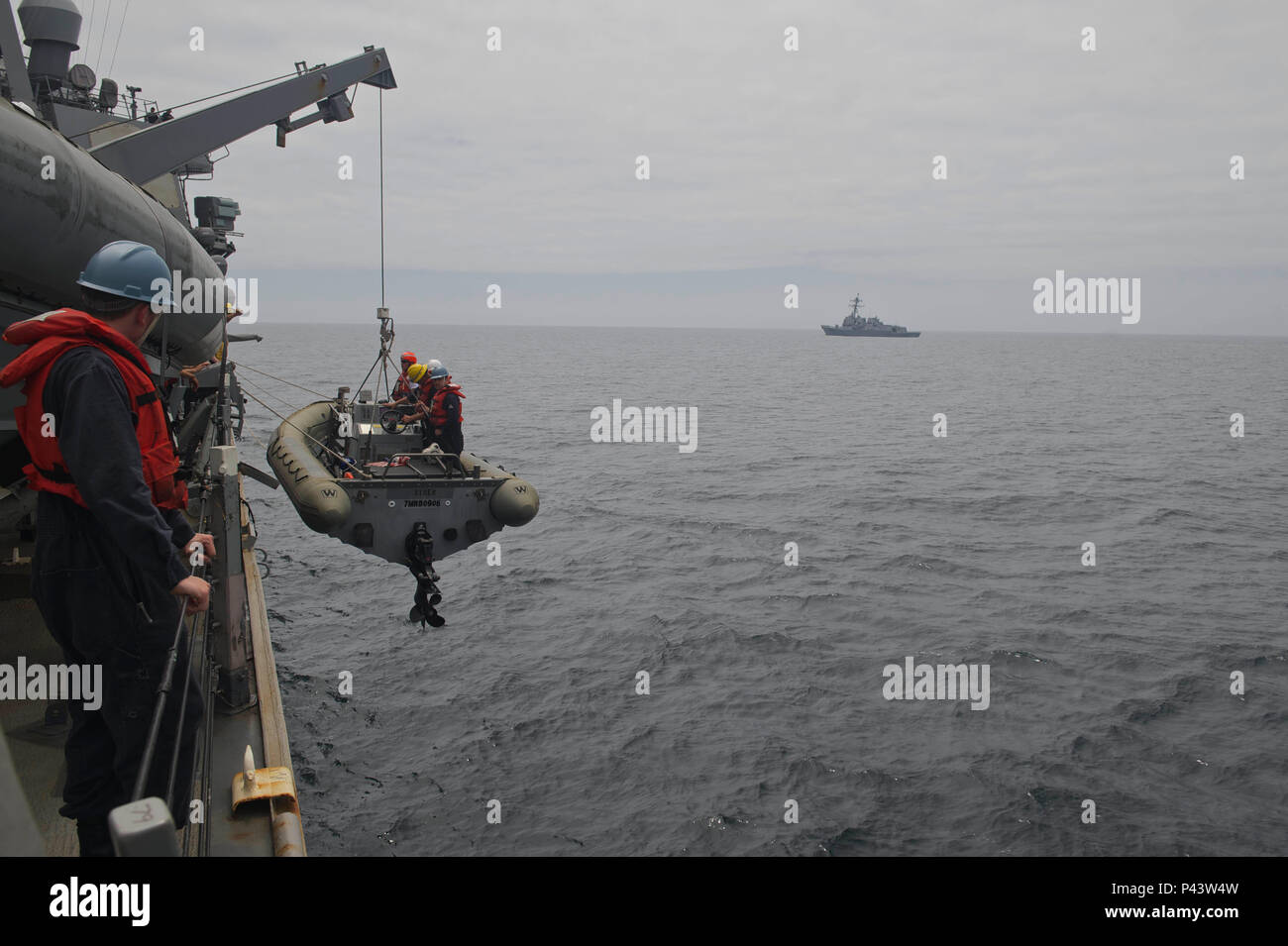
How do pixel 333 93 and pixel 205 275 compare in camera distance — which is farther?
pixel 333 93

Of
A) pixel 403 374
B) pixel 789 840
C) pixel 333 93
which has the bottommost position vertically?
A: pixel 789 840

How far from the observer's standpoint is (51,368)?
2.76 meters

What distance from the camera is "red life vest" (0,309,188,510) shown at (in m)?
2.76

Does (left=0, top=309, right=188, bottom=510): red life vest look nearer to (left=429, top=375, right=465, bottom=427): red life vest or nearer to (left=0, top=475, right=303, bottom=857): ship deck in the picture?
(left=0, top=475, right=303, bottom=857): ship deck

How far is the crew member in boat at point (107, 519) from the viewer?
269 centimetres

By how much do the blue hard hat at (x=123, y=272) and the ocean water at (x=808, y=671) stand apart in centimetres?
727

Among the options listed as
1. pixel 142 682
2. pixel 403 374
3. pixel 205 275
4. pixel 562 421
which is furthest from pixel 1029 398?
pixel 142 682

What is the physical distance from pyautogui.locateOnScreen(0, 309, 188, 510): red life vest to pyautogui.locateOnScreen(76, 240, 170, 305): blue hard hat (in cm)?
12

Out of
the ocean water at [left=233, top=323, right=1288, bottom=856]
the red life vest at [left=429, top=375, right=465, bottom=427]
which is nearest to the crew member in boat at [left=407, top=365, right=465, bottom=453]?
the red life vest at [left=429, top=375, right=465, bottom=427]

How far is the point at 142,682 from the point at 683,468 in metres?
28.7

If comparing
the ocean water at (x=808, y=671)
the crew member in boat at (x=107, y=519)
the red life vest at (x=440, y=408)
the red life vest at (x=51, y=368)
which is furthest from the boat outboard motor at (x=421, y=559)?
the red life vest at (x=51, y=368)

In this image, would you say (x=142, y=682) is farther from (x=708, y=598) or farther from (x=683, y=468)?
(x=683, y=468)

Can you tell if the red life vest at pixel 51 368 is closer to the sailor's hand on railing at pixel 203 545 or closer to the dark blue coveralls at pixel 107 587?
the dark blue coveralls at pixel 107 587
